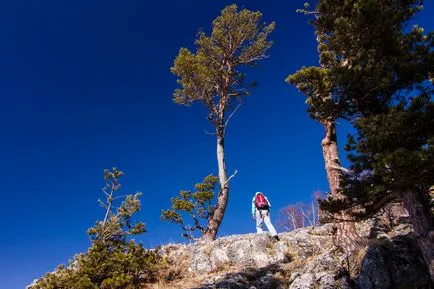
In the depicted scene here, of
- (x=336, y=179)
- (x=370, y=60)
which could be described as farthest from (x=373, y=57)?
(x=336, y=179)

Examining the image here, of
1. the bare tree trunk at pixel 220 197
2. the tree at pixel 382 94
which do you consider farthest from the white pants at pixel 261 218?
the tree at pixel 382 94

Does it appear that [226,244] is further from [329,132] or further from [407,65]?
[407,65]

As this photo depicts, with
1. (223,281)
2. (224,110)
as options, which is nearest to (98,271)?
(223,281)

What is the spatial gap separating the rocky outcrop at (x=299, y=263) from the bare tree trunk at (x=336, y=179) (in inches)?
16.2

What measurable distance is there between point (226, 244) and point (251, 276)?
10.1ft

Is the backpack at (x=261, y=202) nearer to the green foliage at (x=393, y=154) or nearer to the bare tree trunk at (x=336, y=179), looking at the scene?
the bare tree trunk at (x=336, y=179)

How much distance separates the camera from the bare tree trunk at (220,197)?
18.4m

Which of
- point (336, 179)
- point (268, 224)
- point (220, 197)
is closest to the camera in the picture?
point (336, 179)

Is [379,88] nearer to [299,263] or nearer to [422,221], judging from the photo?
[422,221]

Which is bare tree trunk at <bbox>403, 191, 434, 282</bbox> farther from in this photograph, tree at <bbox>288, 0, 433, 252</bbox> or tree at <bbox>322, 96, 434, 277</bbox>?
tree at <bbox>288, 0, 433, 252</bbox>

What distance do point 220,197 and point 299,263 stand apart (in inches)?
320

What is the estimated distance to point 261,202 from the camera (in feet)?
53.1

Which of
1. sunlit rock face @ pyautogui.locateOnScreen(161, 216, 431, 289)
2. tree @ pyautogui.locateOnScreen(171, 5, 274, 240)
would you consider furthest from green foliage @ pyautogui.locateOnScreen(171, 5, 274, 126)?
sunlit rock face @ pyautogui.locateOnScreen(161, 216, 431, 289)

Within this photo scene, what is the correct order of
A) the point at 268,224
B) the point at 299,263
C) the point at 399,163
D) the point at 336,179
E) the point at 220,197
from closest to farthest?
the point at 399,163
the point at 299,263
the point at 336,179
the point at 268,224
the point at 220,197
